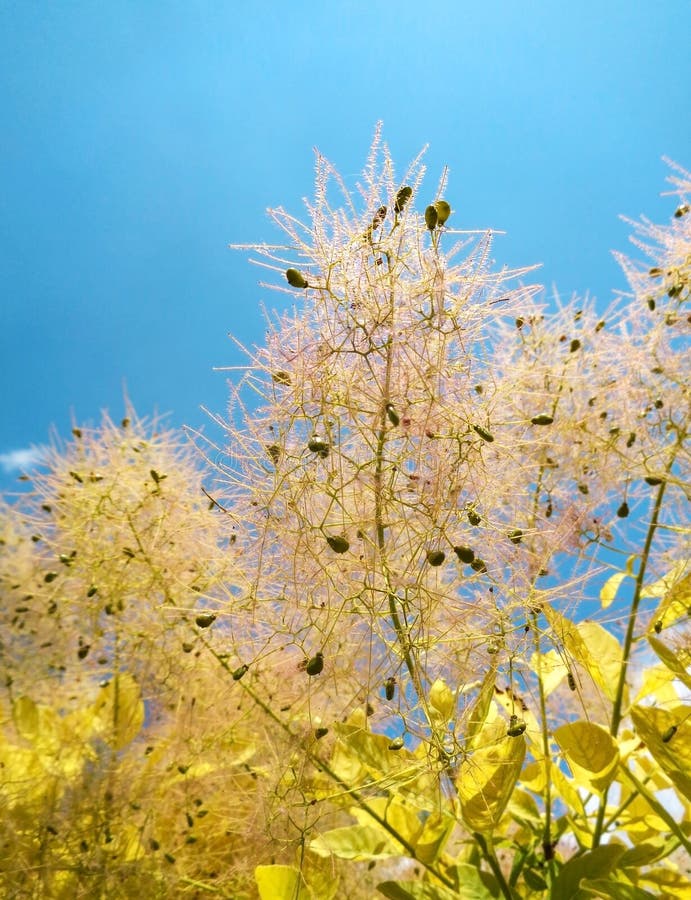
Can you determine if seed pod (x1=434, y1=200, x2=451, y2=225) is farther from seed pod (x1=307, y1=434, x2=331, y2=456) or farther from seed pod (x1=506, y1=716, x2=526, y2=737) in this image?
seed pod (x1=506, y1=716, x2=526, y2=737)

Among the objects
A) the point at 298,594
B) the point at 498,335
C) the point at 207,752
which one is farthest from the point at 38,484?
the point at 498,335

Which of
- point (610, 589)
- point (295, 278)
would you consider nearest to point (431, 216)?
point (295, 278)

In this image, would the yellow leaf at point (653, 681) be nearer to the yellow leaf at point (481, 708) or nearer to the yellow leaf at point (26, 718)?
the yellow leaf at point (481, 708)

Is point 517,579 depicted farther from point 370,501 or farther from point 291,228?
point 291,228

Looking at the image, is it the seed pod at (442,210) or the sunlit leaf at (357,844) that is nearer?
the seed pod at (442,210)

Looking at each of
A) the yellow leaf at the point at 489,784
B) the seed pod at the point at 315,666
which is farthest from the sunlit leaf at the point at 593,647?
the seed pod at the point at 315,666

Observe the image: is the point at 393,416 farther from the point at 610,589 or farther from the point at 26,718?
the point at 26,718

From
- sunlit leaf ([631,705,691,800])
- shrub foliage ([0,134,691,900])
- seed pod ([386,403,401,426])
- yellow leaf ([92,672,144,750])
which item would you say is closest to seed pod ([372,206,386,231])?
shrub foliage ([0,134,691,900])
